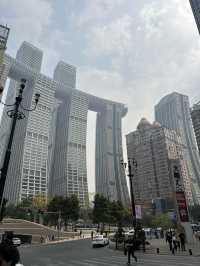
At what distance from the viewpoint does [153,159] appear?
152875mm

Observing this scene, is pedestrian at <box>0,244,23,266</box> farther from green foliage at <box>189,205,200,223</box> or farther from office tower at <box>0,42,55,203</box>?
office tower at <box>0,42,55,203</box>

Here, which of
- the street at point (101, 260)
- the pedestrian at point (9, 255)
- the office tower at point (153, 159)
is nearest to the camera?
the pedestrian at point (9, 255)

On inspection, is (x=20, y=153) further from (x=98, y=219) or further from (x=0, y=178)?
(x=0, y=178)

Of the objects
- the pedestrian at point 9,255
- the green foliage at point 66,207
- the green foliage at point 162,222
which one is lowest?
the pedestrian at point 9,255

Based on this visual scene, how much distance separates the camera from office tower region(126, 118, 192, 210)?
14638 centimetres

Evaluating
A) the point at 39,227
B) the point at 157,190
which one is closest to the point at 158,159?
the point at 157,190

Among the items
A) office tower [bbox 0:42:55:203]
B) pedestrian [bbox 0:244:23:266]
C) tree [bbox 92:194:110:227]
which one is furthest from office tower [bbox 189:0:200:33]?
office tower [bbox 0:42:55:203]

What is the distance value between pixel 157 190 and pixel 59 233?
3270 inches

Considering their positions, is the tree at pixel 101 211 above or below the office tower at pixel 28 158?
below

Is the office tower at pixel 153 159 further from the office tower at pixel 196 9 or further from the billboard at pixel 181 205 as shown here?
the billboard at pixel 181 205

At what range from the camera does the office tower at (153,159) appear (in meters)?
146

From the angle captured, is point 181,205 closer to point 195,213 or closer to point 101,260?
point 101,260

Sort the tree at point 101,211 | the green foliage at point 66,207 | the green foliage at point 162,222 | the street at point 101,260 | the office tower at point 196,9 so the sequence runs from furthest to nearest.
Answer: the green foliage at point 162,222 → the green foliage at point 66,207 → the tree at point 101,211 → the office tower at point 196,9 → the street at point 101,260

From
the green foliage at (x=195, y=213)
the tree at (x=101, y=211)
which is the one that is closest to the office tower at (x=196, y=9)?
the tree at (x=101, y=211)
